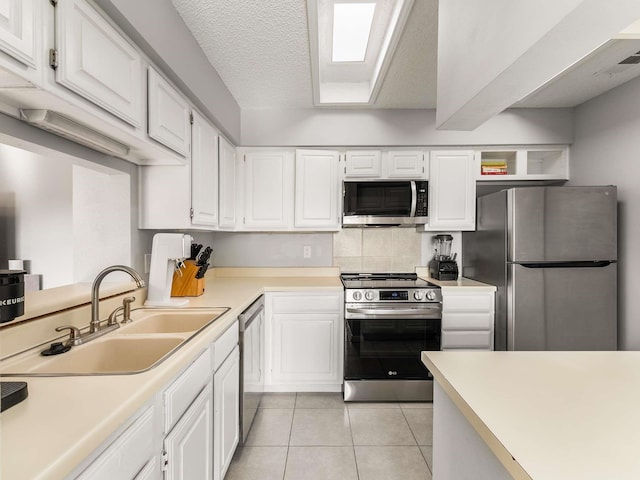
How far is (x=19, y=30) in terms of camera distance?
0.85m

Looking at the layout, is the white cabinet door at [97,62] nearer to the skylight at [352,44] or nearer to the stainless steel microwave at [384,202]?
the skylight at [352,44]

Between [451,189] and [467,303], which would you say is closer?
[467,303]

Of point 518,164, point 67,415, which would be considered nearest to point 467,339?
point 518,164

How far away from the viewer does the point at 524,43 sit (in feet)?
2.42

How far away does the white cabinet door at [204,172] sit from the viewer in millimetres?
2084

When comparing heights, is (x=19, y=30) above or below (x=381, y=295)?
above

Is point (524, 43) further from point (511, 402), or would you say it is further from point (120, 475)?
point (120, 475)

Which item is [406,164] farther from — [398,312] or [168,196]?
[168,196]

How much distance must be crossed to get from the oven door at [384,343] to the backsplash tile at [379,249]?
0.70 m

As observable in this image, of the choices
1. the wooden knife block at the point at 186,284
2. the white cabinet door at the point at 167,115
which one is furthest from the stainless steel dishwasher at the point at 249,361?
the white cabinet door at the point at 167,115

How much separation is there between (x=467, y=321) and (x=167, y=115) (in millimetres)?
2530

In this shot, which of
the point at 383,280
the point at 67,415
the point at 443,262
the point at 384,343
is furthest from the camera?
the point at 383,280

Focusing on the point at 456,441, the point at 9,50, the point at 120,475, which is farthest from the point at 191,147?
the point at 456,441

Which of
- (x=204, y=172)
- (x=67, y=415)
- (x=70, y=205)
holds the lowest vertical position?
(x=67, y=415)
